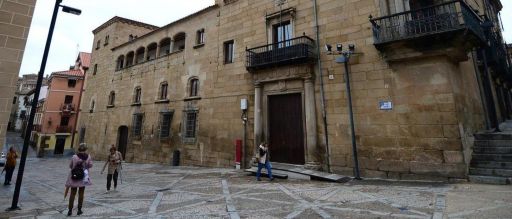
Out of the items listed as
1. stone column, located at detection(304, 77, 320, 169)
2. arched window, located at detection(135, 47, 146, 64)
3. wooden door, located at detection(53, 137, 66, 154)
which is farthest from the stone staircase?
wooden door, located at detection(53, 137, 66, 154)

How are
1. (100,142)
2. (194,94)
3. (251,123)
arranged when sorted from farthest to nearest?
(100,142)
(194,94)
(251,123)

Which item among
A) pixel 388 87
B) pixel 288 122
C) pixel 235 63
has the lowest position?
pixel 288 122

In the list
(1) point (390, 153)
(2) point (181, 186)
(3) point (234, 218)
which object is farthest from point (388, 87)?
(2) point (181, 186)

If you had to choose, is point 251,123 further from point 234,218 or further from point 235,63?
point 234,218

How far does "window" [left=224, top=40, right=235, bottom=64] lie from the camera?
15.0m

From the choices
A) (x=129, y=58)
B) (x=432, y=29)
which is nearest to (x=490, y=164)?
(x=432, y=29)

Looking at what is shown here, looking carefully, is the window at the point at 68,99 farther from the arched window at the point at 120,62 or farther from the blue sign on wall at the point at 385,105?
the blue sign on wall at the point at 385,105

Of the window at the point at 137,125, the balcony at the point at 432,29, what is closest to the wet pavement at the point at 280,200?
the balcony at the point at 432,29

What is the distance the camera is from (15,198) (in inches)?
239

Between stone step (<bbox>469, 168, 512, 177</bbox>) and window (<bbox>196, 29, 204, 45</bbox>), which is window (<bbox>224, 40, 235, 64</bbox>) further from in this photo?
stone step (<bbox>469, 168, 512, 177</bbox>)

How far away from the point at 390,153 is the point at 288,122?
4361 mm

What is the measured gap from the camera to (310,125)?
10.9m

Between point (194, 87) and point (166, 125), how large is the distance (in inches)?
129

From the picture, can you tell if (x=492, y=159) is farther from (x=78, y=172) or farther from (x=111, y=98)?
(x=111, y=98)
